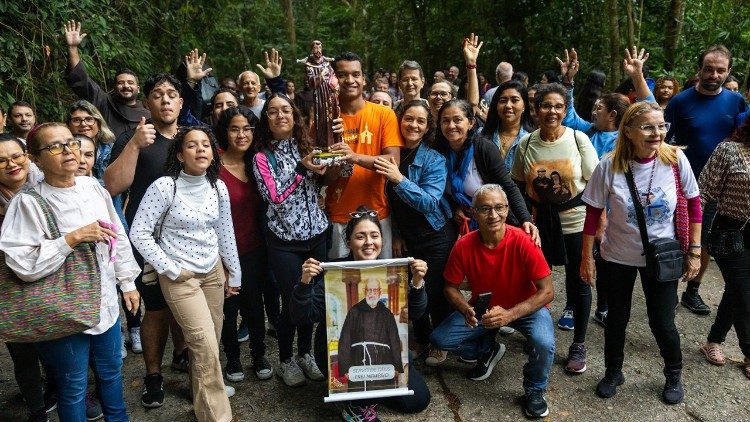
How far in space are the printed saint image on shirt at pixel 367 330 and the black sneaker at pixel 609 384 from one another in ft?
4.55

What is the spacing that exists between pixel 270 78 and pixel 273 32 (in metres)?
17.8

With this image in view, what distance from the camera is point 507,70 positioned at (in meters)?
7.77

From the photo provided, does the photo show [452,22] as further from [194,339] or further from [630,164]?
[194,339]

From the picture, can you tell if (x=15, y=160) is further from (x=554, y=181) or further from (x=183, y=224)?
(x=554, y=181)

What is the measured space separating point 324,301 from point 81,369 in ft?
4.58

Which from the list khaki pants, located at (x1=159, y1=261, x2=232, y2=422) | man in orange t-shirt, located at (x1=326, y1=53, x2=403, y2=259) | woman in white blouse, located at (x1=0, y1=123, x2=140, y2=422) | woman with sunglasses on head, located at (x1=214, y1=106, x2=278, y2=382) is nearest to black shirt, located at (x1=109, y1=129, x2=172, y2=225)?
woman with sunglasses on head, located at (x1=214, y1=106, x2=278, y2=382)

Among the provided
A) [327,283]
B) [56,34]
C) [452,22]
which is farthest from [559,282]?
[452,22]

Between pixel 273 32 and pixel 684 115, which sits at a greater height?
pixel 273 32

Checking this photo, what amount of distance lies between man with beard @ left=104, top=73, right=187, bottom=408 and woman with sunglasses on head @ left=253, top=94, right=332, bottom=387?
0.63m

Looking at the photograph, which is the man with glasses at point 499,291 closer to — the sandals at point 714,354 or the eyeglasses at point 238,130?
the sandals at point 714,354

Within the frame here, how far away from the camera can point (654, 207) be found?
11.0 feet

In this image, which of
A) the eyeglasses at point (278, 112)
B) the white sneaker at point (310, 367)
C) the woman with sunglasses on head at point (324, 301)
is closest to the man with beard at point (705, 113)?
the woman with sunglasses on head at point (324, 301)

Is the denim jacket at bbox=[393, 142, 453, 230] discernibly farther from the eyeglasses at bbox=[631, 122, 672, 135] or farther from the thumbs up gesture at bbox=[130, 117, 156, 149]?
the thumbs up gesture at bbox=[130, 117, 156, 149]

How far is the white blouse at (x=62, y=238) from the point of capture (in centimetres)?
254
